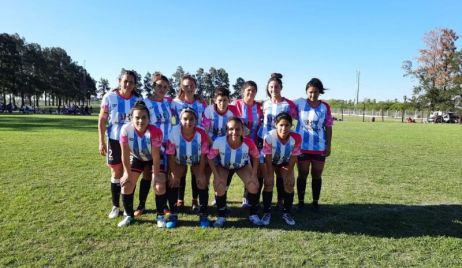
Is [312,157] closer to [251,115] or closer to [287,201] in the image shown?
[287,201]

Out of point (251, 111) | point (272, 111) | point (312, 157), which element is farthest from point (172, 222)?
point (312, 157)

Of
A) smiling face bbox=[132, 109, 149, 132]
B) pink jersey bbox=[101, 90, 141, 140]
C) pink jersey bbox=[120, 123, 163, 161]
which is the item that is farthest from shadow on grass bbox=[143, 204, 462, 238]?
pink jersey bbox=[101, 90, 141, 140]

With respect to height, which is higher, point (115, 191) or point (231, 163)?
point (231, 163)

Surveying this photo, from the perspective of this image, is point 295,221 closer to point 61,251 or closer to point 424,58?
point 61,251

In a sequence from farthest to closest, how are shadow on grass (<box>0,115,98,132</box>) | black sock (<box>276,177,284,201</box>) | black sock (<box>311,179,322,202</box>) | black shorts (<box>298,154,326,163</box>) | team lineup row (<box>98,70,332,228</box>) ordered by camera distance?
shadow on grass (<box>0,115,98,132</box>)
black sock (<box>311,179,322,202</box>)
black shorts (<box>298,154,326,163</box>)
black sock (<box>276,177,284,201</box>)
team lineup row (<box>98,70,332,228</box>)

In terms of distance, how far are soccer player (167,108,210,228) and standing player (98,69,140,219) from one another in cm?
72

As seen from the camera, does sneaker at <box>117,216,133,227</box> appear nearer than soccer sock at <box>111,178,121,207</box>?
Yes

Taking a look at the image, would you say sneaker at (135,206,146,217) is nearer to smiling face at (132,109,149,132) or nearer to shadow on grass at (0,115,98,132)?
smiling face at (132,109,149,132)

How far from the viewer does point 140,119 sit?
14.8 ft

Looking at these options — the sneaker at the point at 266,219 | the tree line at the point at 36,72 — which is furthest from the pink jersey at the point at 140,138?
the tree line at the point at 36,72

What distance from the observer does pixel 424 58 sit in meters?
57.1

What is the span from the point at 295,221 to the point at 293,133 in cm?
117

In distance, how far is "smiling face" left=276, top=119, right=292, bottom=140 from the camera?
4.70 m

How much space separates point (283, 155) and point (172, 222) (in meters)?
1.66
